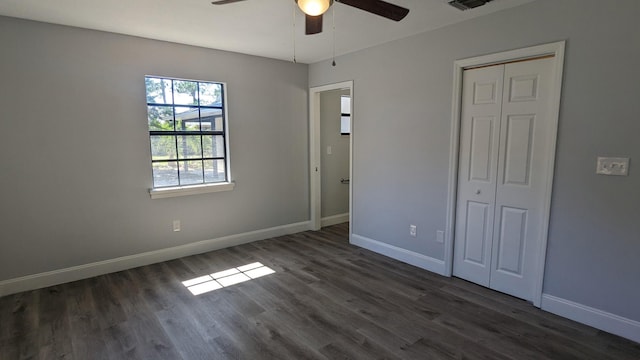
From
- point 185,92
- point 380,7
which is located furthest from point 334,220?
point 380,7

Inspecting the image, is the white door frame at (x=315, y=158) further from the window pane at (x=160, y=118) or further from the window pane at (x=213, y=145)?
the window pane at (x=160, y=118)

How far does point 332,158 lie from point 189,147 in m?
2.25

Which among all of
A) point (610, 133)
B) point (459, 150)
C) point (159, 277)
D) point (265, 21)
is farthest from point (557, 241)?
point (159, 277)

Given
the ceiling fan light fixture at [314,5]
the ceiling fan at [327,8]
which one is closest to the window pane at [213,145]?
the ceiling fan at [327,8]

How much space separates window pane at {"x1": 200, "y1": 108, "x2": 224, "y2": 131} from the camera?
4.02m

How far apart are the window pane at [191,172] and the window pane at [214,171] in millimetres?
78

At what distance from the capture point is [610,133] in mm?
2297

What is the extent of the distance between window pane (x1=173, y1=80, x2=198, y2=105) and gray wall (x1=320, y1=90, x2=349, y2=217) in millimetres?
1924

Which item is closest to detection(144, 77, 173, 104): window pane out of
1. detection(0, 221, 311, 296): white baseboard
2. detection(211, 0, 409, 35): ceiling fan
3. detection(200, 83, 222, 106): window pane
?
detection(200, 83, 222, 106): window pane

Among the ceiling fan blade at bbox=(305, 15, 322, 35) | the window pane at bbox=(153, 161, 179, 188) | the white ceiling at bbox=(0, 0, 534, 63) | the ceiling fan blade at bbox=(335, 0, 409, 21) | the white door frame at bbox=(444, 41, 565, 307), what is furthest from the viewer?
the window pane at bbox=(153, 161, 179, 188)

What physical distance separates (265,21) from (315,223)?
3041 mm

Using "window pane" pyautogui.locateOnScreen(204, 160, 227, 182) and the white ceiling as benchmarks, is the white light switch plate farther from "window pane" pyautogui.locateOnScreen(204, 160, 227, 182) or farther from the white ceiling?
"window pane" pyautogui.locateOnScreen(204, 160, 227, 182)

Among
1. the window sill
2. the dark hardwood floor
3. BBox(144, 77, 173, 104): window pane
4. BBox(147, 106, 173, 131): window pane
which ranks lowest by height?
the dark hardwood floor

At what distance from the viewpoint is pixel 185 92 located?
12.6 feet
